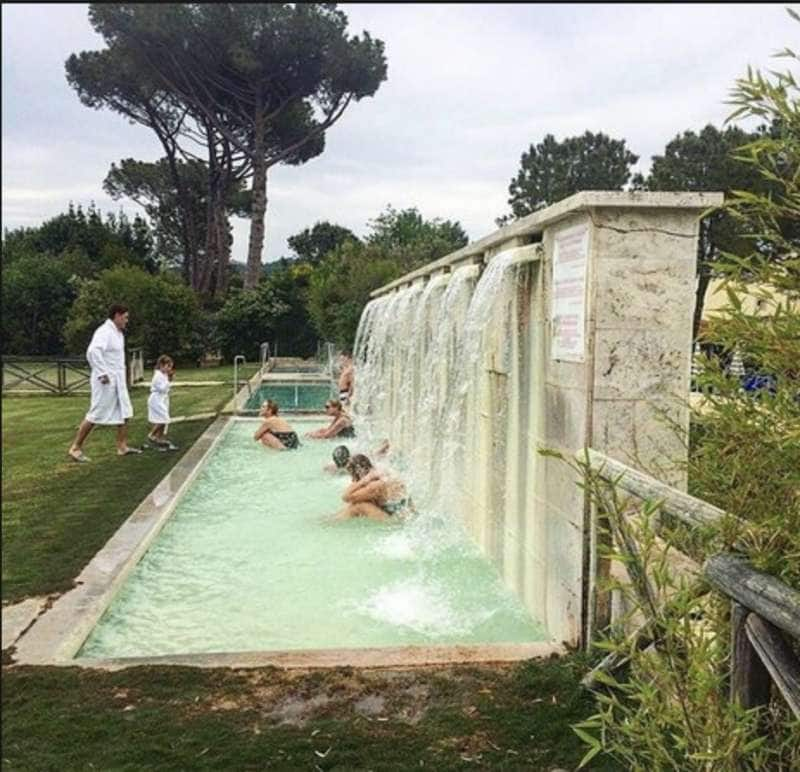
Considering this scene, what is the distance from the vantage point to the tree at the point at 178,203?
290cm

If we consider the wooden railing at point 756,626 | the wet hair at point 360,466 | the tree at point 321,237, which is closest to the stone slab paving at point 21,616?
the wooden railing at point 756,626

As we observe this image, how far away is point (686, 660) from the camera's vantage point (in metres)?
1.90

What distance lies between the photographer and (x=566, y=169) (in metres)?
47.3

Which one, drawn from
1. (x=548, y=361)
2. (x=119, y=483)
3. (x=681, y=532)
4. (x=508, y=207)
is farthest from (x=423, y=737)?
(x=508, y=207)

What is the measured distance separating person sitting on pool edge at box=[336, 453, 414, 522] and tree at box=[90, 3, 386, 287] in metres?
3.16

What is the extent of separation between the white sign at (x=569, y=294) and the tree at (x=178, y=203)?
4.98ft

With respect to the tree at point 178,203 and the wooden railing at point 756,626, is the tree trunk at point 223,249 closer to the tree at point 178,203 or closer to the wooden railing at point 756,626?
the tree at point 178,203

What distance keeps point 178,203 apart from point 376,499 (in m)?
4.49

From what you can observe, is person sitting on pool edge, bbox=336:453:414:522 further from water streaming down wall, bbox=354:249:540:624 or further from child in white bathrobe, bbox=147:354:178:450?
child in white bathrobe, bbox=147:354:178:450

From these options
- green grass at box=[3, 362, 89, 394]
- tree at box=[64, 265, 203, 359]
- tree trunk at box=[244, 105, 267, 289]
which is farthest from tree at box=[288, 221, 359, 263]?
green grass at box=[3, 362, 89, 394]

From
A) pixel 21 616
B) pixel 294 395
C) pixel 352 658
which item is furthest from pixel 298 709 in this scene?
pixel 294 395

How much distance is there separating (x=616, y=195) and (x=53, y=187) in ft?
9.42

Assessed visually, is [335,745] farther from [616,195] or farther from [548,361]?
[616,195]

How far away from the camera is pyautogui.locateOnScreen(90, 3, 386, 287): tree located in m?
1.89
